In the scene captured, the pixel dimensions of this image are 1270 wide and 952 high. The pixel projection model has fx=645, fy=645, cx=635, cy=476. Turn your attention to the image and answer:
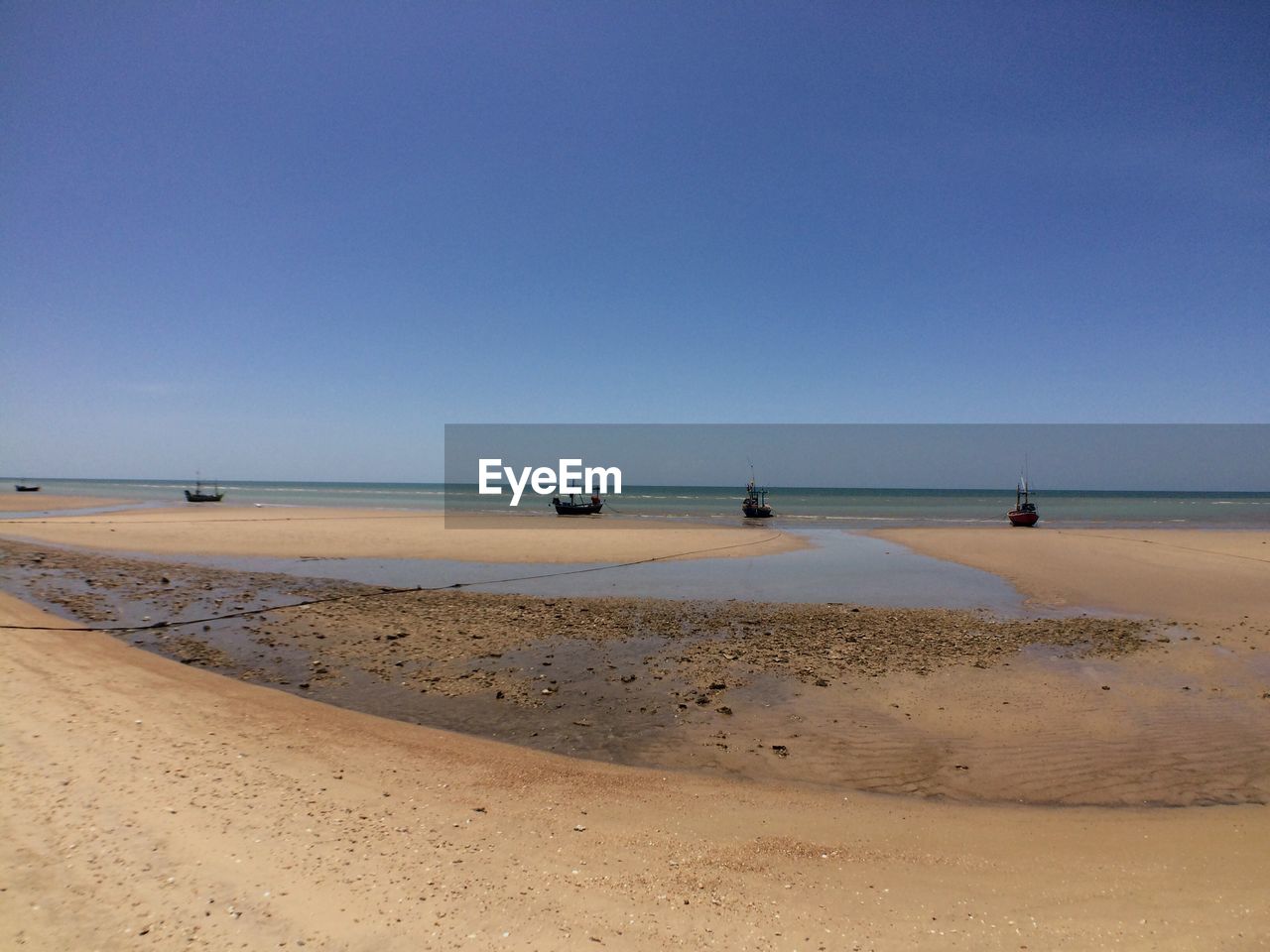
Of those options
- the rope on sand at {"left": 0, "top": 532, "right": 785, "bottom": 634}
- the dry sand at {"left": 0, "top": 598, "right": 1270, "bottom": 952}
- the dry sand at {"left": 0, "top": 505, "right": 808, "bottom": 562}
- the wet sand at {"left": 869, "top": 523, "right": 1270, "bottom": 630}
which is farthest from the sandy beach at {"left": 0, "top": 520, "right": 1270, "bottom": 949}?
the dry sand at {"left": 0, "top": 505, "right": 808, "bottom": 562}

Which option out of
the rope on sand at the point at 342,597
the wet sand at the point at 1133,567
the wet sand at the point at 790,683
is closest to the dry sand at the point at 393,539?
the rope on sand at the point at 342,597

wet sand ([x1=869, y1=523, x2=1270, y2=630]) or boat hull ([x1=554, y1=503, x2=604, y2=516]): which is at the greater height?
boat hull ([x1=554, y1=503, x2=604, y2=516])

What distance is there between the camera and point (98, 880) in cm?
433

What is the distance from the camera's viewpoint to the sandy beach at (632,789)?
4.31 meters

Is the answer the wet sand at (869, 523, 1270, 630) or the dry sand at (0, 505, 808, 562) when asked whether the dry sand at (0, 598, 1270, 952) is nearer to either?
the wet sand at (869, 523, 1270, 630)

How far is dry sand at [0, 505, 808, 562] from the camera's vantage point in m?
Result: 27.4

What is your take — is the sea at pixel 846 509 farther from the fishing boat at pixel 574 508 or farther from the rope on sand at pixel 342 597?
the rope on sand at pixel 342 597

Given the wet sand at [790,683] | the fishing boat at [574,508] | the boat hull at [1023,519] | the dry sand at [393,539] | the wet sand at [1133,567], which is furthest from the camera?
the fishing boat at [574,508]

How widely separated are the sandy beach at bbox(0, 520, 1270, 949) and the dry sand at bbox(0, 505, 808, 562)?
14589 mm

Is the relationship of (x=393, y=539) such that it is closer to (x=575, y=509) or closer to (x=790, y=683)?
(x=790, y=683)

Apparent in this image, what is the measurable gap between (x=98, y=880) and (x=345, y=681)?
19.0 ft

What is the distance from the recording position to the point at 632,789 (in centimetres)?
657

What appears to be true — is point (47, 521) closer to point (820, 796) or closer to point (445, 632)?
point (445, 632)

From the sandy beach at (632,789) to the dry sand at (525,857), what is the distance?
1.1 inches
